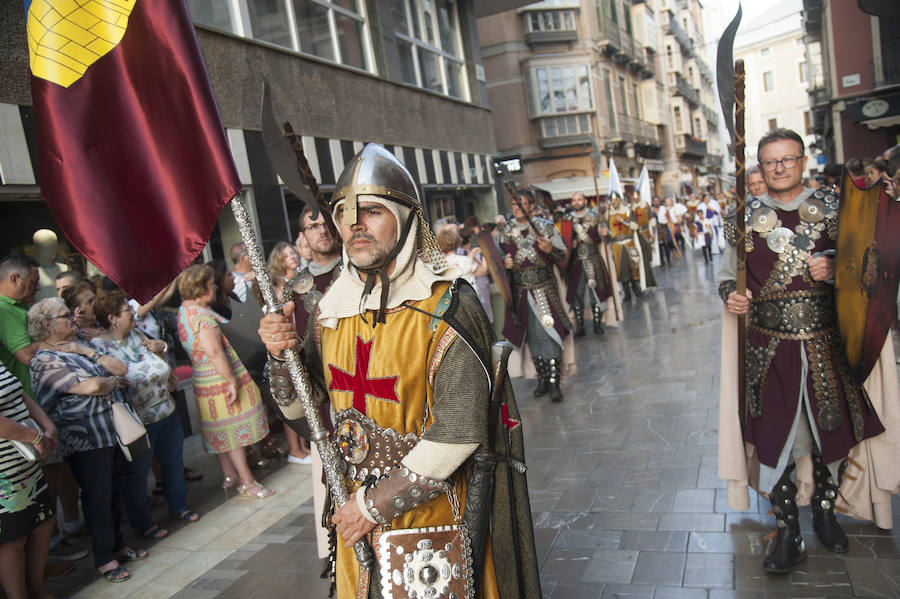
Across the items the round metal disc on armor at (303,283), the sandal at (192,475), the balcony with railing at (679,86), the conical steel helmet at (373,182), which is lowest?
the sandal at (192,475)

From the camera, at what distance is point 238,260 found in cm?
669

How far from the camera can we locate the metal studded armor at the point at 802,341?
10.8ft

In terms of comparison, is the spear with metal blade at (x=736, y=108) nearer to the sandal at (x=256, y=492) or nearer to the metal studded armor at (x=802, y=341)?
the metal studded armor at (x=802, y=341)

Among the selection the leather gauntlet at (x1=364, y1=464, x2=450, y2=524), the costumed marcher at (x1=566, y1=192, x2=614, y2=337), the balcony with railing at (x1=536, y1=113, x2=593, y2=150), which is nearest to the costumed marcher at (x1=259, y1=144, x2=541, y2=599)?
the leather gauntlet at (x1=364, y1=464, x2=450, y2=524)

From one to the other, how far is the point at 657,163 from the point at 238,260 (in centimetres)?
3578

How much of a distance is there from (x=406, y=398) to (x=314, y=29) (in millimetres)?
10280

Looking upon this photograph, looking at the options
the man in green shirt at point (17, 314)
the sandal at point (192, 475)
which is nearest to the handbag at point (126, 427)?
the man in green shirt at point (17, 314)

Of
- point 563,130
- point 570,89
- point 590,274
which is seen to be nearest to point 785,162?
point 590,274

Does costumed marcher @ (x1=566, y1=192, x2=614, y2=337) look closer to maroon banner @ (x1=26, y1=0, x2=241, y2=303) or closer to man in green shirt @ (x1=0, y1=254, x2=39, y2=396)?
man in green shirt @ (x1=0, y1=254, x2=39, y2=396)

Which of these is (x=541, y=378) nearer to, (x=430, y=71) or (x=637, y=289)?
(x=637, y=289)

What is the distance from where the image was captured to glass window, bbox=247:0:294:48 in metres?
9.55

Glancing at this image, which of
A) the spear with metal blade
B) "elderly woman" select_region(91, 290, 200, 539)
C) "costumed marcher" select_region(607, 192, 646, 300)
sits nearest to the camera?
the spear with metal blade

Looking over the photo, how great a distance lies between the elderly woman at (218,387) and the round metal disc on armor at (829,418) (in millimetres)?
3801

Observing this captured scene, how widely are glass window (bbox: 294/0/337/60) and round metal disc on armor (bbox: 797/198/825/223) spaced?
9.02m
